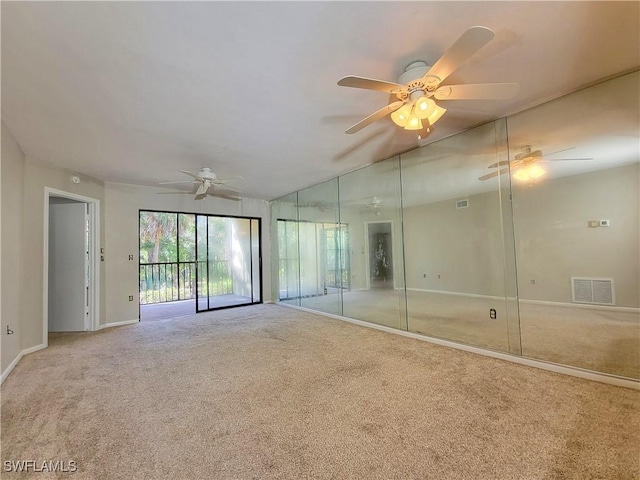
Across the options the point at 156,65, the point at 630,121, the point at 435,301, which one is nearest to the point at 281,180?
the point at 156,65

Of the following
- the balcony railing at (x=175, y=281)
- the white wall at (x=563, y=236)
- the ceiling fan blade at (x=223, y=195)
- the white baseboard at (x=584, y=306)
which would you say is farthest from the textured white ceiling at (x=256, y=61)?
the balcony railing at (x=175, y=281)

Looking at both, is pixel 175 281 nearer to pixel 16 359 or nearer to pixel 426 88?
pixel 16 359

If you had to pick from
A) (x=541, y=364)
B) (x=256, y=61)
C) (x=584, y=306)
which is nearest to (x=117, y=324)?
(x=256, y=61)

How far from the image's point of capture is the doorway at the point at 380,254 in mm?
4543

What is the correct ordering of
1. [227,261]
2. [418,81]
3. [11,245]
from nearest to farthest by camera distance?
[418,81] → [11,245] → [227,261]

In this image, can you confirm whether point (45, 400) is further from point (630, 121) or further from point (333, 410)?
point (630, 121)

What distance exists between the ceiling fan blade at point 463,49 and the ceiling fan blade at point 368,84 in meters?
0.22

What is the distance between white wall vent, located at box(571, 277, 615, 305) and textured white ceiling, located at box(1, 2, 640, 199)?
214cm

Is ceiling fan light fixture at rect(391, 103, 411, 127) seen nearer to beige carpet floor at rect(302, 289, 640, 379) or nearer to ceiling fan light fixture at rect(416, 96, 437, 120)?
ceiling fan light fixture at rect(416, 96, 437, 120)

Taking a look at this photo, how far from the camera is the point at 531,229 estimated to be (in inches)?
123

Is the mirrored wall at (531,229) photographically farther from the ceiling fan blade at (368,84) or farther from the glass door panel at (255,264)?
the glass door panel at (255,264)

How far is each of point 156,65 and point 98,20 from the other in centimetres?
39

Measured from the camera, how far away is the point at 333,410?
202cm

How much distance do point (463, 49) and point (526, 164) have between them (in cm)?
209
